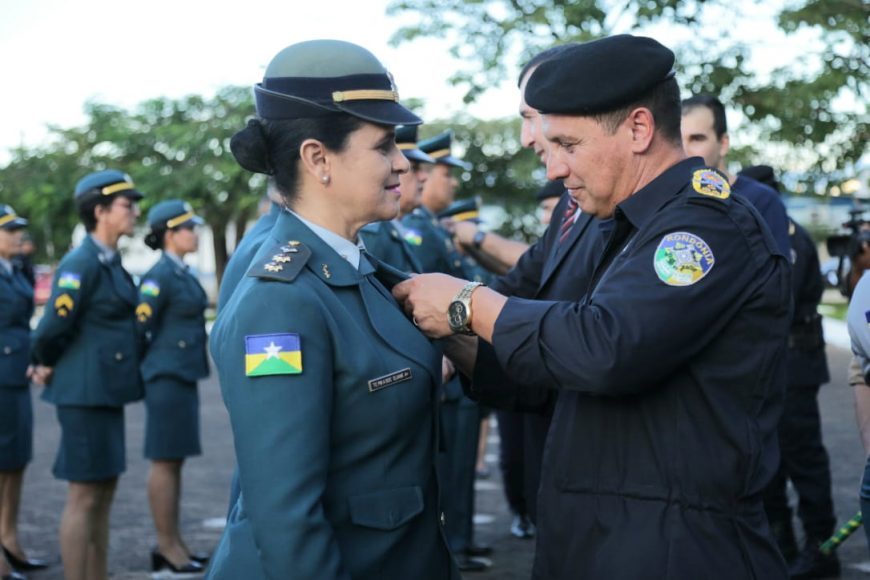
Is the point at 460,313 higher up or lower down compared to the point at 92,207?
lower down

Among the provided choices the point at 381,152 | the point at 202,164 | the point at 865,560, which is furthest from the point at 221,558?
the point at 202,164

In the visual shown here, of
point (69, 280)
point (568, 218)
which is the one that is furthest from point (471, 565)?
point (568, 218)

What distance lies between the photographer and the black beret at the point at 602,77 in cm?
229

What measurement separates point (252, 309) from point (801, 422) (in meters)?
4.23

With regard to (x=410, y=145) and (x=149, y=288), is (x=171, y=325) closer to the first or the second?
(x=149, y=288)

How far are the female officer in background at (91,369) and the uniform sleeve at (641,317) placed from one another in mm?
3751

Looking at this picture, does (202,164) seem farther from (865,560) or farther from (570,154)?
(570,154)

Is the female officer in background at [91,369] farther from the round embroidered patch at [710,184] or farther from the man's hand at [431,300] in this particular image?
the round embroidered patch at [710,184]

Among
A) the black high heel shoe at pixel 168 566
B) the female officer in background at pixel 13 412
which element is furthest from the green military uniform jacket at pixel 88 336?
the black high heel shoe at pixel 168 566

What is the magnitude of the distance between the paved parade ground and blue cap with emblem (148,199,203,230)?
198 cm

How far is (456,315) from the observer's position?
2.37 m

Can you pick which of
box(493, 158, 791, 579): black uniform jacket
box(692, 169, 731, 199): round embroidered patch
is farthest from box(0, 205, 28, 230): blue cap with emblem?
box(692, 169, 731, 199): round embroidered patch

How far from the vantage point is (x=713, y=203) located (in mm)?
2273

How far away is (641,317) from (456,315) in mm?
431
